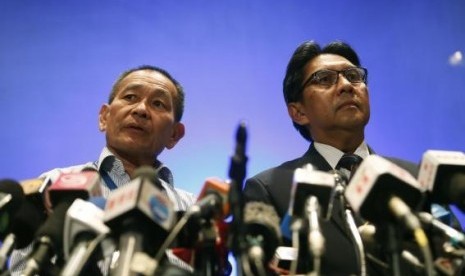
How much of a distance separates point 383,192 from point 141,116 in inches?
47.3

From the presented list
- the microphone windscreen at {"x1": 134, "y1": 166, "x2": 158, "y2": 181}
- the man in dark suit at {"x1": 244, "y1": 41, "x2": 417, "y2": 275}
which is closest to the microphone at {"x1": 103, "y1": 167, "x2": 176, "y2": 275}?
the microphone windscreen at {"x1": 134, "y1": 166, "x2": 158, "y2": 181}

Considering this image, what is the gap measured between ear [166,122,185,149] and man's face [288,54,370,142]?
560 mm

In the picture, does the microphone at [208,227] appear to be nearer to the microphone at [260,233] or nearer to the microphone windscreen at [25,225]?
the microphone at [260,233]

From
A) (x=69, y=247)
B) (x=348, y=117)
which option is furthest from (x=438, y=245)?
(x=348, y=117)

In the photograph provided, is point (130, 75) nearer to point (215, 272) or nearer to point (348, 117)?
point (348, 117)

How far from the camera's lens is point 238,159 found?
2.64 feet

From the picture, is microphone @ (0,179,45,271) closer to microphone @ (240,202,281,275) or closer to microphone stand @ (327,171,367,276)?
microphone @ (240,202,281,275)

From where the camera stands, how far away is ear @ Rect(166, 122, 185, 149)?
2.18 meters

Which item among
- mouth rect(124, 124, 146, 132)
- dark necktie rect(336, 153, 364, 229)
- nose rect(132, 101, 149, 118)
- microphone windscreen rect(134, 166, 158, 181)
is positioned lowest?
dark necktie rect(336, 153, 364, 229)

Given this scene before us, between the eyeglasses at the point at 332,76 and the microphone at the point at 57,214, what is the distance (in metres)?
1.20

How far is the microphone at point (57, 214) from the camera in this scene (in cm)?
84

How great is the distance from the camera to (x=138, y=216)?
78cm

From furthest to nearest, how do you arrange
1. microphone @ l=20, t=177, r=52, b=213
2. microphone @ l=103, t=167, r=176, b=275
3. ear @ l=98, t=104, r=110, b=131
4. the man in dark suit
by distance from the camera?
ear @ l=98, t=104, r=110, b=131, the man in dark suit, microphone @ l=20, t=177, r=52, b=213, microphone @ l=103, t=167, r=176, b=275

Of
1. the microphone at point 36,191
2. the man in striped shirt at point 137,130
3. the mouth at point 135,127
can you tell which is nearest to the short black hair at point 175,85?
the man in striped shirt at point 137,130
